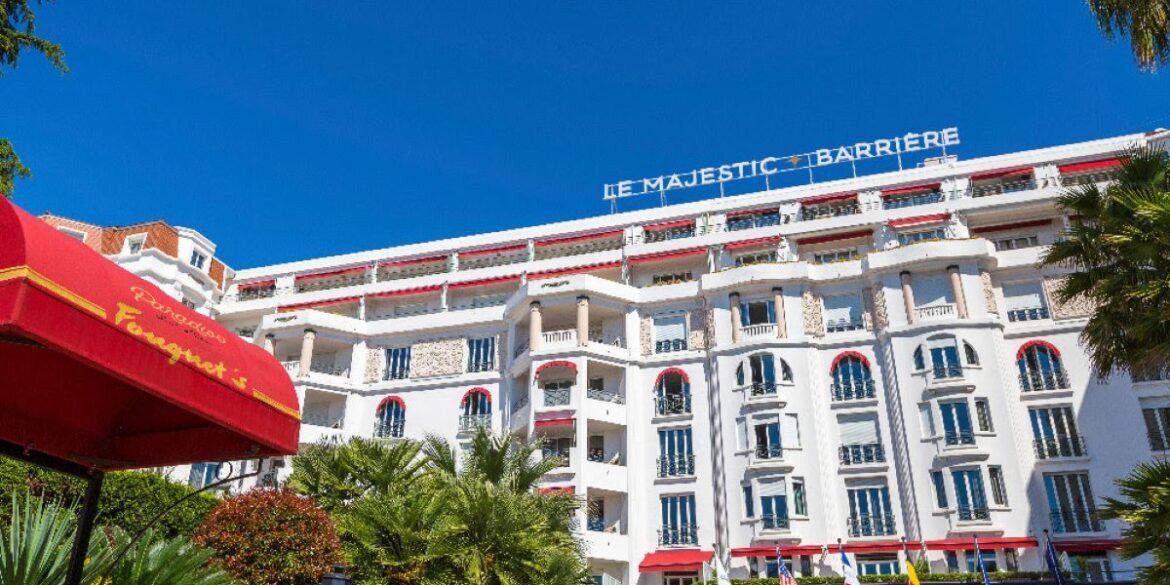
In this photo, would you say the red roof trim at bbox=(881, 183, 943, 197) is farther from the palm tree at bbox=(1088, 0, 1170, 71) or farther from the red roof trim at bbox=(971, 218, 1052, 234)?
the palm tree at bbox=(1088, 0, 1170, 71)

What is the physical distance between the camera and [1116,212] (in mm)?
15867

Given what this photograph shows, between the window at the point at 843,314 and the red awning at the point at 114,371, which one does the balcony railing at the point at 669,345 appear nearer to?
the window at the point at 843,314

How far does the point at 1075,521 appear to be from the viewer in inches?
1200

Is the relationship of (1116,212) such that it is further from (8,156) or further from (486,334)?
(486,334)

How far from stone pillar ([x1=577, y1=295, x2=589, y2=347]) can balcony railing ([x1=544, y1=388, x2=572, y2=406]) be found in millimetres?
2436

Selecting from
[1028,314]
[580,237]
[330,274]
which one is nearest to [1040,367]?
[1028,314]

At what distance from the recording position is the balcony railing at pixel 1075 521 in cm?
3017

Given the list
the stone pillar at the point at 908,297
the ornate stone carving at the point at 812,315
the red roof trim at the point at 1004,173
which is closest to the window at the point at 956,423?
the stone pillar at the point at 908,297

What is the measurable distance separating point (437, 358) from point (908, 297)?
23324 mm

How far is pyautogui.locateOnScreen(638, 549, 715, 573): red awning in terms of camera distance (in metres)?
32.8

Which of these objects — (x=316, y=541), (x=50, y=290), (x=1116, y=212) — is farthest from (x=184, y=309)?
(x=1116, y=212)

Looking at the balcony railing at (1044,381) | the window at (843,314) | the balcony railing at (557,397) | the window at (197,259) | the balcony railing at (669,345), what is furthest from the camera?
the window at (197,259)

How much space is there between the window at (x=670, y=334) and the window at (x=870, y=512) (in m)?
10.4

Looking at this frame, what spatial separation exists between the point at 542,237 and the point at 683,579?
20442 millimetres
